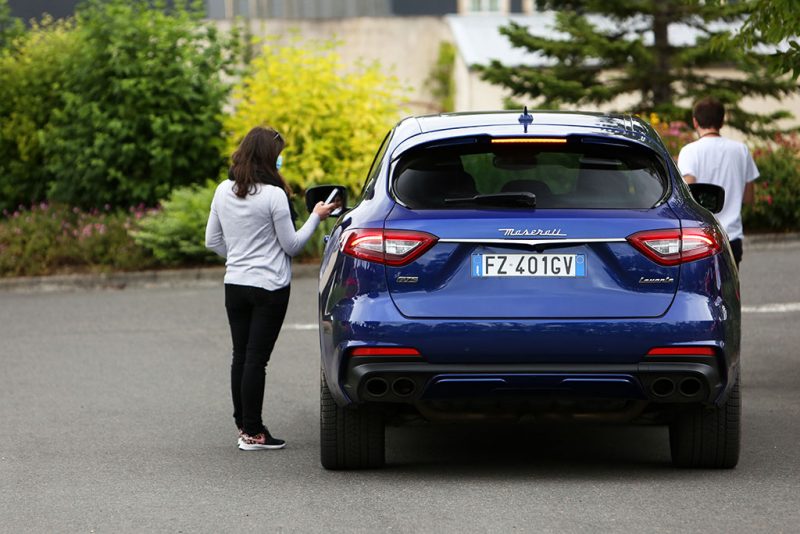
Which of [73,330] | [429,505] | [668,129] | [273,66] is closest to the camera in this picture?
[429,505]

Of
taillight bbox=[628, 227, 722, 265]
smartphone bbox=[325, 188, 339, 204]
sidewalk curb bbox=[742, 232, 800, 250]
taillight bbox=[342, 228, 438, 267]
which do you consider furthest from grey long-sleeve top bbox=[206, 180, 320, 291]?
sidewalk curb bbox=[742, 232, 800, 250]

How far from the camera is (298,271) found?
17844 mm

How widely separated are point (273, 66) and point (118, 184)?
8.54ft

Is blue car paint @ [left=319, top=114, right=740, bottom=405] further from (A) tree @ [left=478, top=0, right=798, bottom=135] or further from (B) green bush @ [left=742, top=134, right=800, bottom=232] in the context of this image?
(A) tree @ [left=478, top=0, right=798, bottom=135]

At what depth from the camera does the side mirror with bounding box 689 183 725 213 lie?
847 cm

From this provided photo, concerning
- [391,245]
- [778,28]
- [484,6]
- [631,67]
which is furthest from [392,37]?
[391,245]

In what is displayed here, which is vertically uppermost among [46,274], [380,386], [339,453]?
[380,386]

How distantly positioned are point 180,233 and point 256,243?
1045 centimetres

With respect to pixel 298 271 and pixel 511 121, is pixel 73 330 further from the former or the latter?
pixel 511 121

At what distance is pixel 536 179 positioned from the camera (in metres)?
7.27

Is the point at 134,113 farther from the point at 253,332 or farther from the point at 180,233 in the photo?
the point at 253,332

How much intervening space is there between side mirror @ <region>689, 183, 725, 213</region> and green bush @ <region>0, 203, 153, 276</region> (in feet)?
35.7

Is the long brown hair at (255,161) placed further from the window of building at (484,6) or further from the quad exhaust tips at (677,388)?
the window of building at (484,6)

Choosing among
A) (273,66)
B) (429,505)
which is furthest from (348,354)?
(273,66)
